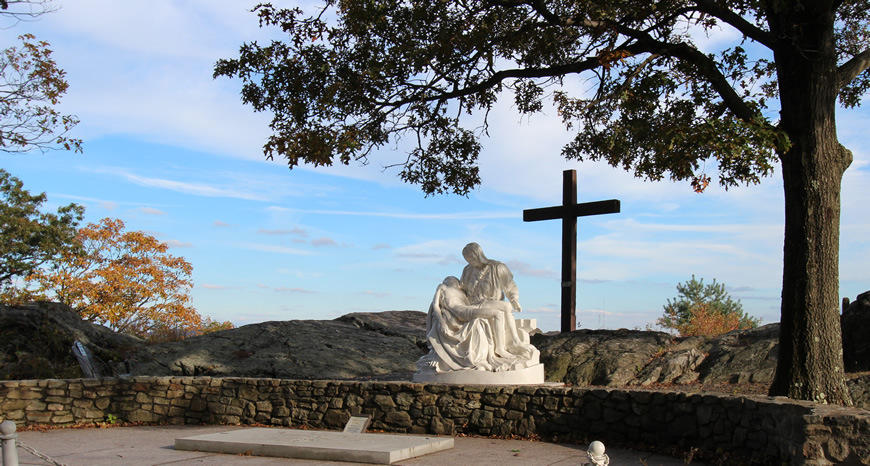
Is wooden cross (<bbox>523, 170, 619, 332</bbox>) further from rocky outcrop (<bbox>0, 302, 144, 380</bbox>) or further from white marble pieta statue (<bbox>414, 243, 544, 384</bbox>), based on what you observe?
rocky outcrop (<bbox>0, 302, 144, 380</bbox>)

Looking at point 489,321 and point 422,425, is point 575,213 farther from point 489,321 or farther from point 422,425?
point 422,425

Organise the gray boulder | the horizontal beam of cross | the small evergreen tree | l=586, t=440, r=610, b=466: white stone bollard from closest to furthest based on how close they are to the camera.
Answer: l=586, t=440, r=610, b=466: white stone bollard
the gray boulder
the horizontal beam of cross
the small evergreen tree

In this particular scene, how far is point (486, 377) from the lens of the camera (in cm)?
926

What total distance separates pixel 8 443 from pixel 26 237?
67.2 feet

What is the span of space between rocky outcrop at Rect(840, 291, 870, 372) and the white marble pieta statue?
4.65 m

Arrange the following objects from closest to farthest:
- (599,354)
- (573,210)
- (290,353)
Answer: (599,354) → (573,210) → (290,353)

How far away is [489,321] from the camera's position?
31.8 feet

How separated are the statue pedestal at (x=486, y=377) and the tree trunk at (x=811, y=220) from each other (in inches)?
107

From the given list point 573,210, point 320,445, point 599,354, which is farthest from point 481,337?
point 573,210

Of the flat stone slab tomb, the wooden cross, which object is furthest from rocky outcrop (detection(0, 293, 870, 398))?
the flat stone slab tomb

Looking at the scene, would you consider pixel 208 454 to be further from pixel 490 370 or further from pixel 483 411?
pixel 490 370

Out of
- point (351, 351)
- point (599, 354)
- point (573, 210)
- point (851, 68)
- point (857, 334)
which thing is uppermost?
point (851, 68)

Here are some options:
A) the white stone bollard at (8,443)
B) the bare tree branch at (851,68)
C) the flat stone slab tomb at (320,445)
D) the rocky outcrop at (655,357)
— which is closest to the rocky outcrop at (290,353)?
the rocky outcrop at (655,357)

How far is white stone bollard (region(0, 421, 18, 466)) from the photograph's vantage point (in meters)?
5.58
